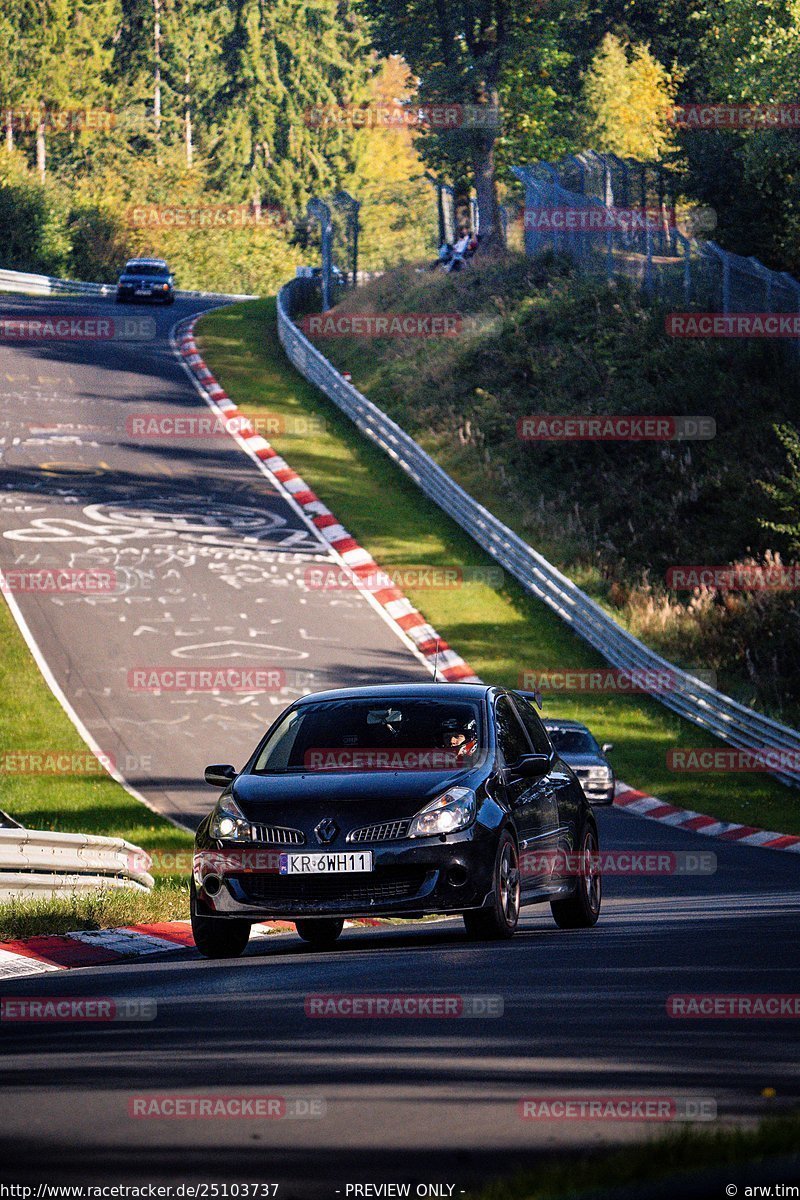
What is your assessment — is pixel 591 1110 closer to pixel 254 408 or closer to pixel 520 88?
pixel 254 408

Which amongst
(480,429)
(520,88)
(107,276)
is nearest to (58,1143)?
(480,429)

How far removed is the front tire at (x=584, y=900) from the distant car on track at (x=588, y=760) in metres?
9.34

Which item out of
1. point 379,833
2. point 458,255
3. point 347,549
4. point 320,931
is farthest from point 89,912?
point 458,255

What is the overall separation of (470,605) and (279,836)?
70.2 ft

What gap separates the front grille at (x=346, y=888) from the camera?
10.1 metres

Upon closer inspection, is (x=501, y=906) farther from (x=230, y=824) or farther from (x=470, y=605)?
(x=470, y=605)

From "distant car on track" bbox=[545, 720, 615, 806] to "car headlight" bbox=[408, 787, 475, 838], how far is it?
11.4 metres

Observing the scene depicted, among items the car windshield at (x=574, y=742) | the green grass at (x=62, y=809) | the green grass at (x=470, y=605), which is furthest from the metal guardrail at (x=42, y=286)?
the car windshield at (x=574, y=742)

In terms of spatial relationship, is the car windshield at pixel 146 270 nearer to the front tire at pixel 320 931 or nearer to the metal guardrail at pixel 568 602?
the metal guardrail at pixel 568 602

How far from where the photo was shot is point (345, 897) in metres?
10.1

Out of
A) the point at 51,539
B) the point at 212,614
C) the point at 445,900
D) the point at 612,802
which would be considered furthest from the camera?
the point at 51,539

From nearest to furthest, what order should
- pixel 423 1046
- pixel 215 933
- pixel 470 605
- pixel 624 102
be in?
pixel 423 1046
pixel 215 933
pixel 470 605
pixel 624 102

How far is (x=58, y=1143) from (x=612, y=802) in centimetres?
1783

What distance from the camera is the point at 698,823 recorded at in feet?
71.0
